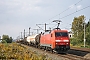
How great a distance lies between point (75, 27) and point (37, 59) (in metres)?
78.8

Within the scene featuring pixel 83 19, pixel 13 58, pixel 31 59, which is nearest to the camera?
pixel 31 59

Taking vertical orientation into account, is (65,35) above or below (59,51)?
above

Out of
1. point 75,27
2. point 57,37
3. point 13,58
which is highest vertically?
point 75,27

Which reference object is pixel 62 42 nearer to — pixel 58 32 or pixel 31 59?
pixel 58 32

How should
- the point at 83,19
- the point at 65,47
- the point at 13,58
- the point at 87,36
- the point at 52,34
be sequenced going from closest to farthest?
the point at 13,58 < the point at 65,47 < the point at 52,34 < the point at 87,36 < the point at 83,19

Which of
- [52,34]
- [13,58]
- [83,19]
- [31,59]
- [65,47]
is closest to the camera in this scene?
[31,59]

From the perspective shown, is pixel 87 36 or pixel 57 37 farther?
pixel 87 36

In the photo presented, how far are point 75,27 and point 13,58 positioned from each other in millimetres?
74240

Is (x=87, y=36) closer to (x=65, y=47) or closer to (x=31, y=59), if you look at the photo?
Answer: (x=65, y=47)

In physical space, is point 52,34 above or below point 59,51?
above

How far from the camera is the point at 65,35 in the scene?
27.4m

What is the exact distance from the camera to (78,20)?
91.1m

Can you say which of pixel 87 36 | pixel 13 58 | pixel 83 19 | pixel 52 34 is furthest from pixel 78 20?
pixel 13 58

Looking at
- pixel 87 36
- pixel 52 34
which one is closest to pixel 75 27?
pixel 87 36
